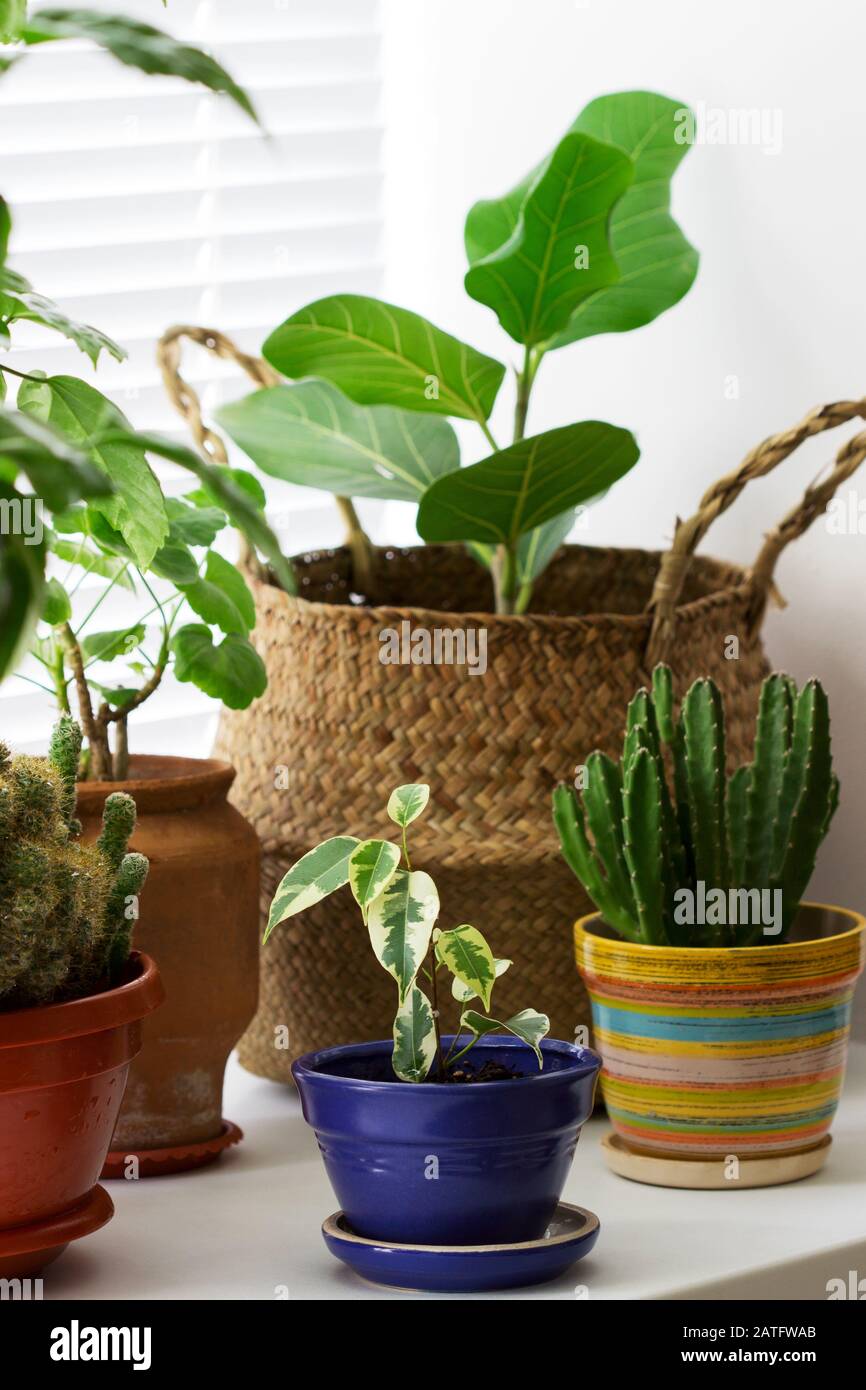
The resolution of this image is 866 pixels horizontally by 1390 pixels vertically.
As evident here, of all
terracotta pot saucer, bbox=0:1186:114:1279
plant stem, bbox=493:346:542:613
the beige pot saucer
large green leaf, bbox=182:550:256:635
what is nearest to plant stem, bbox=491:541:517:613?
plant stem, bbox=493:346:542:613

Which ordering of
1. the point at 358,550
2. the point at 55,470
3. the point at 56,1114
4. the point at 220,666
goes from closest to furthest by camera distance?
the point at 55,470 → the point at 56,1114 → the point at 220,666 → the point at 358,550

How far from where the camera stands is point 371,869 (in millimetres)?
869

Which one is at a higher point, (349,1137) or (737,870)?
(737,870)

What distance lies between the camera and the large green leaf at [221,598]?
101cm

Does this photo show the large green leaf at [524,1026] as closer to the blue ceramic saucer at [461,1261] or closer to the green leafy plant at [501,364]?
the blue ceramic saucer at [461,1261]

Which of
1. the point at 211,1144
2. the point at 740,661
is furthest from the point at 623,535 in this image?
the point at 211,1144

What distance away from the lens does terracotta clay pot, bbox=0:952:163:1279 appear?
0.80 m

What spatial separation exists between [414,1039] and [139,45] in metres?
0.49

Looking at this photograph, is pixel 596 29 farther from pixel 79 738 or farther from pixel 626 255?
pixel 79 738

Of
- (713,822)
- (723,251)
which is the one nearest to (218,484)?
(713,822)

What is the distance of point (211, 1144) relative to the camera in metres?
1.08

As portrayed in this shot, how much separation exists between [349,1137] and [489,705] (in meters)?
0.39

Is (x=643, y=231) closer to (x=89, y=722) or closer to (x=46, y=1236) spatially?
(x=89, y=722)

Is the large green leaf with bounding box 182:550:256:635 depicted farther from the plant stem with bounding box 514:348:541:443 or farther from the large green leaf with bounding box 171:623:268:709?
the plant stem with bounding box 514:348:541:443
